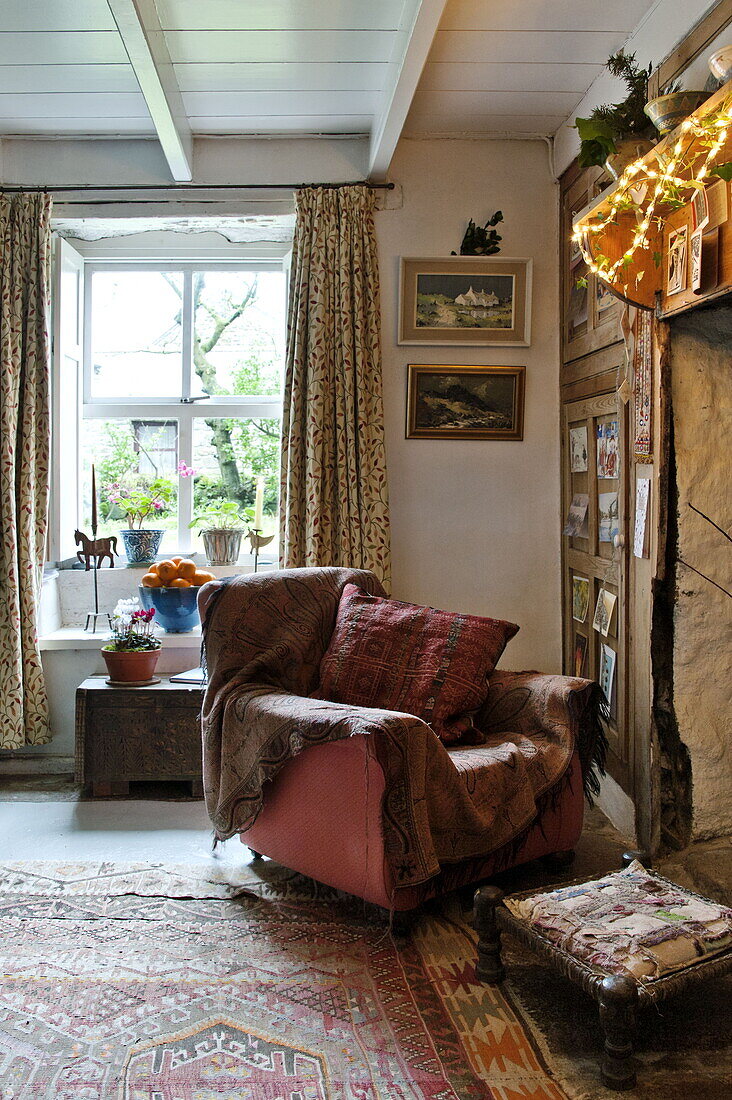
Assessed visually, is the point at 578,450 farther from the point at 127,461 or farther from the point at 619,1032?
the point at 619,1032

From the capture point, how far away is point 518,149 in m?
3.75

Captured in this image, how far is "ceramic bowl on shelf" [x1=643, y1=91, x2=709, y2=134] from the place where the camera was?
2.11 m

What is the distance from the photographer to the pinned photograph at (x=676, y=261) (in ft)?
7.48

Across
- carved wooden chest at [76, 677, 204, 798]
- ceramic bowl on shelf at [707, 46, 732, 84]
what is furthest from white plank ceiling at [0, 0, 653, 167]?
carved wooden chest at [76, 677, 204, 798]

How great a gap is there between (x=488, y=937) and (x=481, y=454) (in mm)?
2155

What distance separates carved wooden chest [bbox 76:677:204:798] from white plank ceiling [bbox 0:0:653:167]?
2.06 metres

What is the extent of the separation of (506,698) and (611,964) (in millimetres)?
1003

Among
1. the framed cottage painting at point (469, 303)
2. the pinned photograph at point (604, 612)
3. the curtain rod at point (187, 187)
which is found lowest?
→ the pinned photograph at point (604, 612)

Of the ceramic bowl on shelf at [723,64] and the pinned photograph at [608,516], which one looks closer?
the ceramic bowl on shelf at [723,64]

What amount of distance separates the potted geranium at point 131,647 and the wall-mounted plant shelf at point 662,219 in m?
2.05

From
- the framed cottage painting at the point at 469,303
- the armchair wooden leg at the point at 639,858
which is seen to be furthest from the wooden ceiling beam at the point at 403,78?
the armchair wooden leg at the point at 639,858

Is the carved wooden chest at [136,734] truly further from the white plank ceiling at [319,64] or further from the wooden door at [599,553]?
the white plank ceiling at [319,64]

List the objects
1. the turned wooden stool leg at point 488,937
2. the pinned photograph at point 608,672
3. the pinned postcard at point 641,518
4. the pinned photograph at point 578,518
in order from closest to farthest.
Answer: the turned wooden stool leg at point 488,937
the pinned postcard at point 641,518
the pinned photograph at point 608,672
the pinned photograph at point 578,518

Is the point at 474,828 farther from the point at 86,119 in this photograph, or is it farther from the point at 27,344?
the point at 86,119
